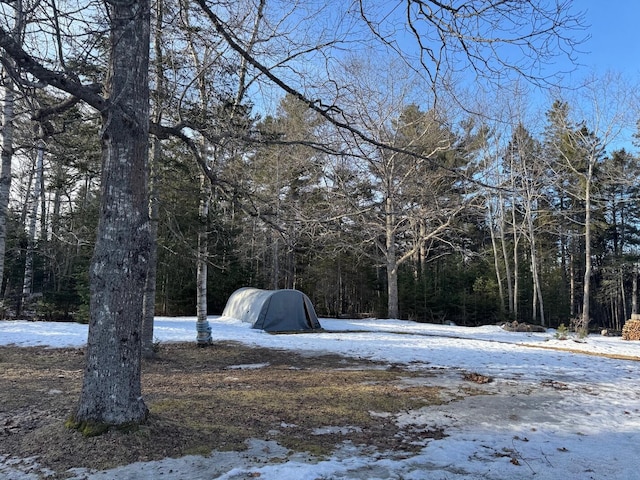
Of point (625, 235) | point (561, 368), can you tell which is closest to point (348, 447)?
point (561, 368)

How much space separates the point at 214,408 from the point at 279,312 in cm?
970

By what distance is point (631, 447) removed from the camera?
12.2 feet

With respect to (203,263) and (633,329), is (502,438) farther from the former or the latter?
(633,329)

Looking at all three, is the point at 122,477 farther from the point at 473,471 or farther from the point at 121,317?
the point at 473,471

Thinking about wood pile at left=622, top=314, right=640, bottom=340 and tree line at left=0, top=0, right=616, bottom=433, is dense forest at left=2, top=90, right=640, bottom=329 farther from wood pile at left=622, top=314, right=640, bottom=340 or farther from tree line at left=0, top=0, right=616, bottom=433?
wood pile at left=622, top=314, right=640, bottom=340

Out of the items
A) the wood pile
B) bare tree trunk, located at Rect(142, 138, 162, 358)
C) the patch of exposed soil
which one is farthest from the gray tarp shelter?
the wood pile

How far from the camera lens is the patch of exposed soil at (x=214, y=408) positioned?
10.9 feet

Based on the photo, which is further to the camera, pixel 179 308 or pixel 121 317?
pixel 179 308

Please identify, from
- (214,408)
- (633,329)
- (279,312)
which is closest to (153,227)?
(214,408)

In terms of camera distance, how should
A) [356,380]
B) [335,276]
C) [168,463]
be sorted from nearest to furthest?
[168,463]
[356,380]
[335,276]

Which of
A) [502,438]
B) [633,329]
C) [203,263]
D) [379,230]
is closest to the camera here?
[502,438]

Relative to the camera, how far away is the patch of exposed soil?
332 centimetres

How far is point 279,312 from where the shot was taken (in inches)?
558

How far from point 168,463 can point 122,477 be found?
32 centimetres
